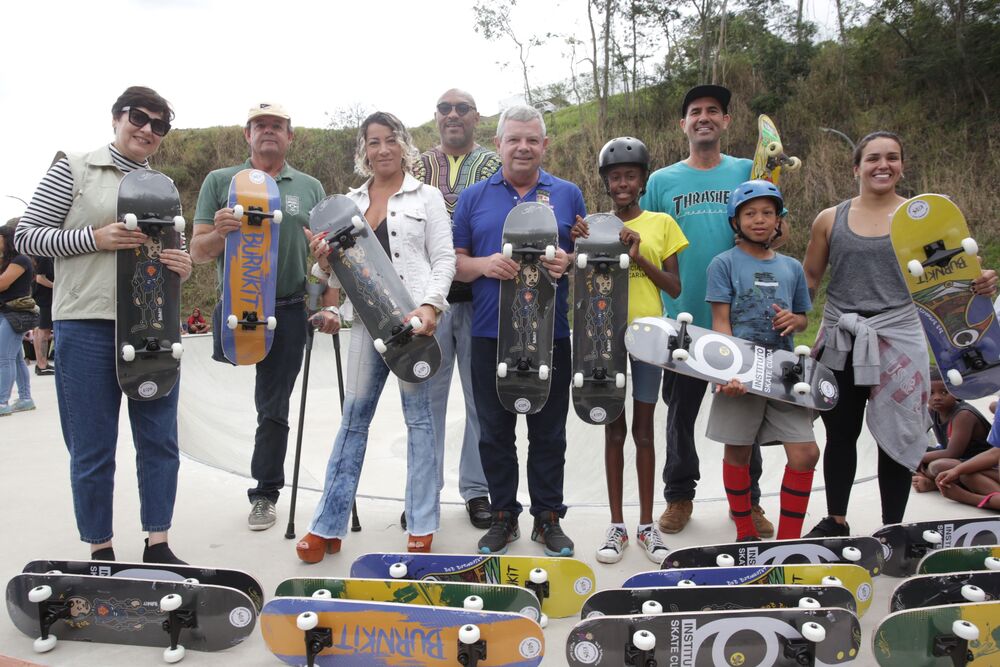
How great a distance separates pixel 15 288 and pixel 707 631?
7.57 m

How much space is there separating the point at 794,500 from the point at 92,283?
10.8 feet

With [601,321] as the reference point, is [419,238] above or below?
above

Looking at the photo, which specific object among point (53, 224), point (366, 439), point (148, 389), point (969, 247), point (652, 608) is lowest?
point (652, 608)

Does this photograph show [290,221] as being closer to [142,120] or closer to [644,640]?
[142,120]

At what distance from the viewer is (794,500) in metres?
2.90

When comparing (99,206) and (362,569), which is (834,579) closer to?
(362,569)

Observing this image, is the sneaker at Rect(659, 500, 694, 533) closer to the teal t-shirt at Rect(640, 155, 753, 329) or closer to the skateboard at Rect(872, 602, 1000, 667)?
the teal t-shirt at Rect(640, 155, 753, 329)

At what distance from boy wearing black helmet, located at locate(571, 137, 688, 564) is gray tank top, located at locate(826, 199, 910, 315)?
2.51 ft

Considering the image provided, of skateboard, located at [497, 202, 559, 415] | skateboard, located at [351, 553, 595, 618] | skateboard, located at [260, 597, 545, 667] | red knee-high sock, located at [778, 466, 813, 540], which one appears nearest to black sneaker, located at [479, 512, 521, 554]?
skateboard, located at [351, 553, 595, 618]

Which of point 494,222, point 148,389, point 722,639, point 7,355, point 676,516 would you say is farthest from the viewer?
point 7,355

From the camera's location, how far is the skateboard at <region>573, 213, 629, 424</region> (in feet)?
9.66

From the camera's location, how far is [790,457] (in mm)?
2893

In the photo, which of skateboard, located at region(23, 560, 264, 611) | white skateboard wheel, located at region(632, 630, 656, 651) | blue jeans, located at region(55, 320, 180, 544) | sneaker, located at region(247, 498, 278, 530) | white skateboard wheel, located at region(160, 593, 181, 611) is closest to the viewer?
white skateboard wheel, located at region(632, 630, 656, 651)

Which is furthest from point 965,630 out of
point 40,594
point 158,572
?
point 40,594
